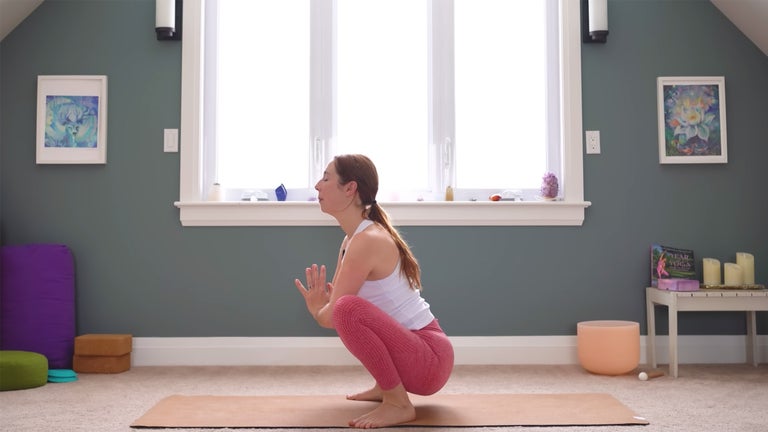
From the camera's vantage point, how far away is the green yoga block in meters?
2.82

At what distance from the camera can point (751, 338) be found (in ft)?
11.4

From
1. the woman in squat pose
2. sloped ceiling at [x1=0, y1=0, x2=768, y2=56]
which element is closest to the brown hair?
the woman in squat pose

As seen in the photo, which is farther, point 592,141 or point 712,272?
point 592,141

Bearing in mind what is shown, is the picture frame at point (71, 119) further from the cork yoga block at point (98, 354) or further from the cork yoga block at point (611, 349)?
the cork yoga block at point (611, 349)

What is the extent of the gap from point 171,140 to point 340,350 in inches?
52.4

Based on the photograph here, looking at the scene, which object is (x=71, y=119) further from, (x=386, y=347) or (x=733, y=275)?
(x=733, y=275)

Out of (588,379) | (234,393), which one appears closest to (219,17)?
(234,393)

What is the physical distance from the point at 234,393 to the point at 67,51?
1.96 m

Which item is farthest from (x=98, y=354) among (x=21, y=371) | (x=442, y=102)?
(x=442, y=102)

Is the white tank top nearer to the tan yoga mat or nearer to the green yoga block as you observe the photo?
the tan yoga mat

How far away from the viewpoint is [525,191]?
369cm

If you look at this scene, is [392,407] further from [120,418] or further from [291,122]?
[291,122]

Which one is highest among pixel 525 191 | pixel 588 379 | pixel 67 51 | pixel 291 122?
pixel 67 51

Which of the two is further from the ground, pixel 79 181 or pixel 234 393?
pixel 79 181
